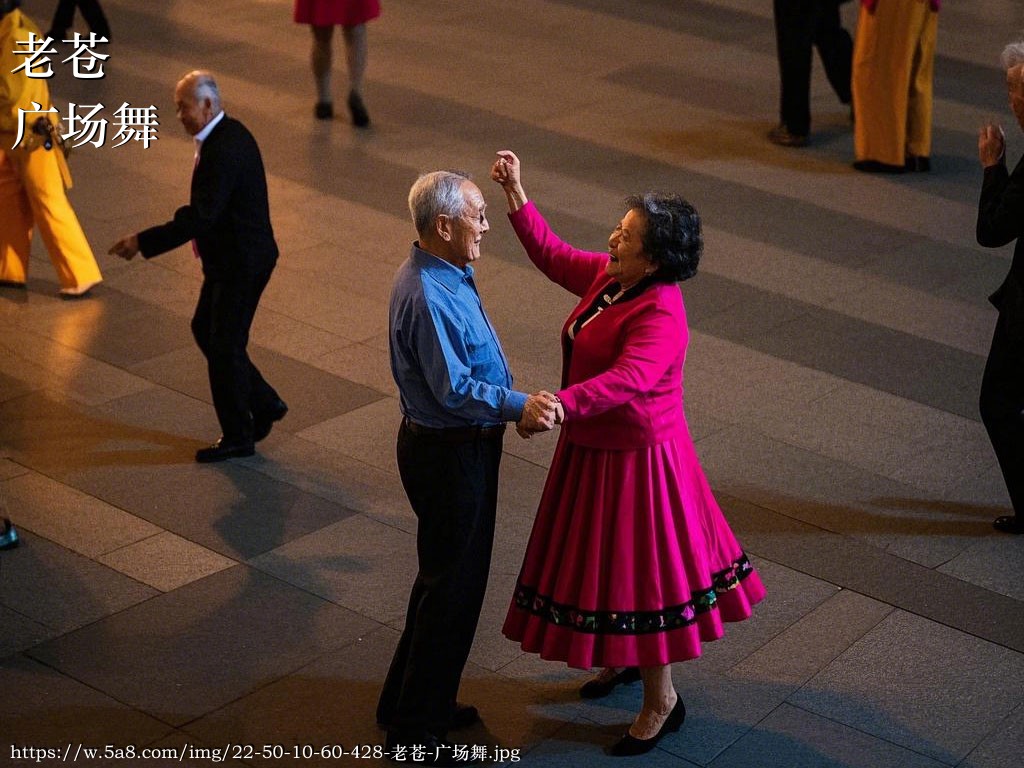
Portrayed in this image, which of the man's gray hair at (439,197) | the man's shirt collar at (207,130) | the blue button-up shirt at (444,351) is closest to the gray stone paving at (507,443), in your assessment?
the blue button-up shirt at (444,351)

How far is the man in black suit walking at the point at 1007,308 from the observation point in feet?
20.1

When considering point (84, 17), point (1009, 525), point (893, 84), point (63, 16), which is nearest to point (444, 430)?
point (1009, 525)

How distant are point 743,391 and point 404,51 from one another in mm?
6587

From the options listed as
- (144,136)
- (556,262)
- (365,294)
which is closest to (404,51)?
(144,136)

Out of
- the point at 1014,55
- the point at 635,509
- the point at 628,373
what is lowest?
the point at 635,509

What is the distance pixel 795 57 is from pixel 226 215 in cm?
580

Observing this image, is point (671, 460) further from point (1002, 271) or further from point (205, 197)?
point (1002, 271)

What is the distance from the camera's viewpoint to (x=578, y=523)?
15.7 feet

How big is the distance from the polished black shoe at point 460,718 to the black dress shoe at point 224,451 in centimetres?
210

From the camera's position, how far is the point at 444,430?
15.3 feet

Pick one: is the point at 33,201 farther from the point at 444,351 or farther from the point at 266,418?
the point at 444,351

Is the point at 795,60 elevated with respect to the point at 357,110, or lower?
elevated

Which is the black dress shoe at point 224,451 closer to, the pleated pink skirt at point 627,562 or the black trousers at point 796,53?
the pleated pink skirt at point 627,562

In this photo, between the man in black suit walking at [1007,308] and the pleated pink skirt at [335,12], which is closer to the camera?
the man in black suit walking at [1007,308]
